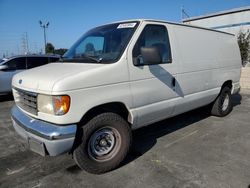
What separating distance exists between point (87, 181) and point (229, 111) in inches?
189

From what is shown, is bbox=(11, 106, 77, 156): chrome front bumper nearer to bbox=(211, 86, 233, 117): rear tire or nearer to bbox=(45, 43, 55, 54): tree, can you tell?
bbox=(211, 86, 233, 117): rear tire

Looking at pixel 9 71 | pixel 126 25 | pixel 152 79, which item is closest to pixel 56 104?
pixel 152 79

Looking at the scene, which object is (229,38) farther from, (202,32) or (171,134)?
(171,134)

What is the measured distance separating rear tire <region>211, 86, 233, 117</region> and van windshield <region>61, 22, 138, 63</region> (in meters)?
3.33

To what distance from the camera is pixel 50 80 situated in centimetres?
293

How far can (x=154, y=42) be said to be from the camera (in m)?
3.93

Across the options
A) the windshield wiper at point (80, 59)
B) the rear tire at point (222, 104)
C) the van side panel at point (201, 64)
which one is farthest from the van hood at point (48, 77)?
the rear tire at point (222, 104)

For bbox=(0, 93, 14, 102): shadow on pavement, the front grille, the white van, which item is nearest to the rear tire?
the white van

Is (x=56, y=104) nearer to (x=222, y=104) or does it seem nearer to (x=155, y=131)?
(x=155, y=131)

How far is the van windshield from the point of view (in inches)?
138

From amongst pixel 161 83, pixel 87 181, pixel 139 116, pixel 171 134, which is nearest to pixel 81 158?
pixel 87 181

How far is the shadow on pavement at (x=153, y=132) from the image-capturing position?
3.98 metres

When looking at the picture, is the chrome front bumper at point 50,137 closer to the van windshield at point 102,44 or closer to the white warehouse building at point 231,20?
the van windshield at point 102,44

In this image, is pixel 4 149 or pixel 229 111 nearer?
pixel 4 149
